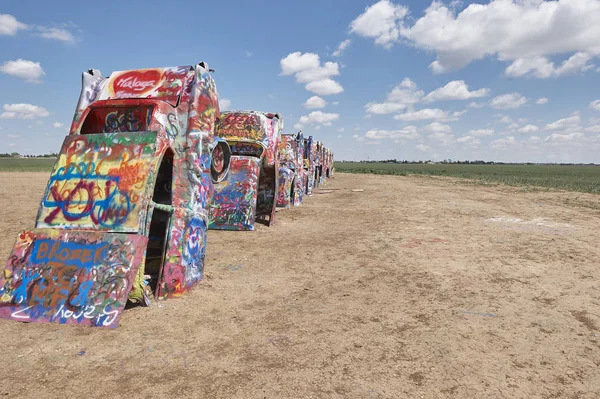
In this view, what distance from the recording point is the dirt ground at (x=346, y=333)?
3.33 meters

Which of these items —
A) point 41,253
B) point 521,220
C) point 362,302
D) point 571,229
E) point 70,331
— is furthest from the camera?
point 521,220

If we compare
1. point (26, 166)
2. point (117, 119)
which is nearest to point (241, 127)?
point (117, 119)

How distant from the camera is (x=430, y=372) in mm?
3566

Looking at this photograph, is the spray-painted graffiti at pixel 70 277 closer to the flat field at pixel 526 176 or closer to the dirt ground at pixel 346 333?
the dirt ground at pixel 346 333

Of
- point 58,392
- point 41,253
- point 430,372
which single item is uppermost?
point 41,253

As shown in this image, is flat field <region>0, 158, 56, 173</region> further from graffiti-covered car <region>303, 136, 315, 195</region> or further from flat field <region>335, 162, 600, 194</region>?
flat field <region>335, 162, 600, 194</region>

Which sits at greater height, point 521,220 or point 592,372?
point 521,220

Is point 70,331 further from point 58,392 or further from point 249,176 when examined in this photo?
point 249,176

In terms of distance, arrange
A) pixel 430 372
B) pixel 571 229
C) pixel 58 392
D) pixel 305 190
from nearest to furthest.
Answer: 1. pixel 58 392
2. pixel 430 372
3. pixel 571 229
4. pixel 305 190

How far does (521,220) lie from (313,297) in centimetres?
976

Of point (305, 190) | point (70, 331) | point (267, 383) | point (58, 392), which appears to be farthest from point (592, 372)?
point (305, 190)

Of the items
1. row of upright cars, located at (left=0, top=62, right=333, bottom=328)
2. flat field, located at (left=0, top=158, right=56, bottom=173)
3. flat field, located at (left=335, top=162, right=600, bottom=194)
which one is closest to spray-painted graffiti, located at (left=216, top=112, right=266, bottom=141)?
row of upright cars, located at (left=0, top=62, right=333, bottom=328)

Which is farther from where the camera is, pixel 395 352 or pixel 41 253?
pixel 41 253

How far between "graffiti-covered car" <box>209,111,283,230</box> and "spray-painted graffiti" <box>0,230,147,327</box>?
5.01 meters
